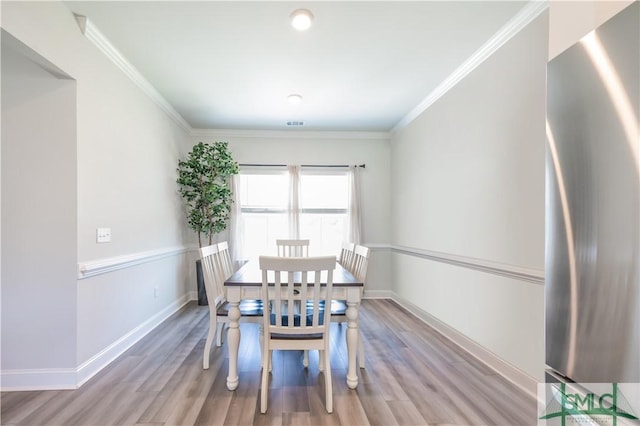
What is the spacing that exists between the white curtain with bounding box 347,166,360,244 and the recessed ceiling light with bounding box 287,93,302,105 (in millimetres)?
1510

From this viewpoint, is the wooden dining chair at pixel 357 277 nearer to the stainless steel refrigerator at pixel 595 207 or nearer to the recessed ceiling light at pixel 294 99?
the stainless steel refrigerator at pixel 595 207

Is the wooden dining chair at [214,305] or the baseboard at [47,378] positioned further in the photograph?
the wooden dining chair at [214,305]

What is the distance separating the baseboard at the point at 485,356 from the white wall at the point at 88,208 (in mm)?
3118

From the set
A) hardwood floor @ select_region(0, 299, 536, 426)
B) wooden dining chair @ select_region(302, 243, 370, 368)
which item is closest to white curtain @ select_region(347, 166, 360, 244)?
wooden dining chair @ select_region(302, 243, 370, 368)

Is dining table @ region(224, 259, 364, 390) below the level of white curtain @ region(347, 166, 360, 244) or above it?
below

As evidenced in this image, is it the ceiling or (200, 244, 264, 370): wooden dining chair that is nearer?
the ceiling

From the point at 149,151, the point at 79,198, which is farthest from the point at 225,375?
the point at 149,151

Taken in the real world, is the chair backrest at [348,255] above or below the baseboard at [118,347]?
above

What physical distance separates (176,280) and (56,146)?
2365 mm

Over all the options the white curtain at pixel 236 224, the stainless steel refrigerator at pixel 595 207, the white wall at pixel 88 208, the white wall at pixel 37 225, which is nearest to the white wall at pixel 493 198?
the stainless steel refrigerator at pixel 595 207

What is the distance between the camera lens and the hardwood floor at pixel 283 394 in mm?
1771

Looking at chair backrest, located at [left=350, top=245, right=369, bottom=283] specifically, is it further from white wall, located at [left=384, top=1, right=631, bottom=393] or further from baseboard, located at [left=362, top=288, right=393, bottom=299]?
baseboard, located at [left=362, top=288, right=393, bottom=299]

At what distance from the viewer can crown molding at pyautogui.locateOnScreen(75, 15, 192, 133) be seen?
2211 millimetres

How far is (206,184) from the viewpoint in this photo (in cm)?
412
